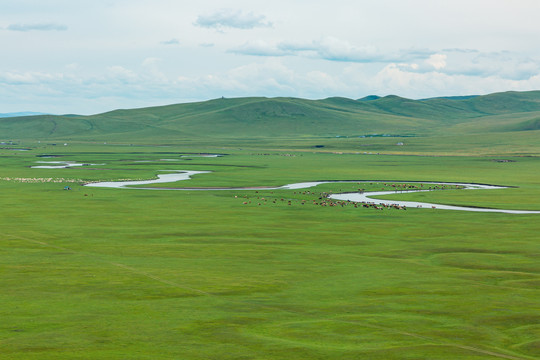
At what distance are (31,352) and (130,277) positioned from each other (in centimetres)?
1531

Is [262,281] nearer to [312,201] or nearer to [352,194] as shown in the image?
[312,201]

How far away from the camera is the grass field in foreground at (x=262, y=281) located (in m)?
30.6

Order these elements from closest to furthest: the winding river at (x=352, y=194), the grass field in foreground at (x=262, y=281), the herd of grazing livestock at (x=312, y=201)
Answer: the grass field in foreground at (x=262, y=281) → the herd of grazing livestock at (x=312, y=201) → the winding river at (x=352, y=194)

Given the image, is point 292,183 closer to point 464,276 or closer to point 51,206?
point 51,206

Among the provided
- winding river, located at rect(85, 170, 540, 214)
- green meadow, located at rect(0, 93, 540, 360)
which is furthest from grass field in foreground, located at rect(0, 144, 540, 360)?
winding river, located at rect(85, 170, 540, 214)

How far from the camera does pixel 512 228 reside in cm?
6819

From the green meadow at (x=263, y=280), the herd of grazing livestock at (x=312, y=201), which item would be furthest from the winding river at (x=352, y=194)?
the green meadow at (x=263, y=280)

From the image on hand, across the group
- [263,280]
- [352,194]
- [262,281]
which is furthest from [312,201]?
[262,281]

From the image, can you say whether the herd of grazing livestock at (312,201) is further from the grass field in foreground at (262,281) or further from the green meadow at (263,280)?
the grass field in foreground at (262,281)

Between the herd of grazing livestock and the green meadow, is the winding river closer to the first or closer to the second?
the herd of grazing livestock

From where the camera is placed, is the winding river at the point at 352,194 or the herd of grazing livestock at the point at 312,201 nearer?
the herd of grazing livestock at the point at 312,201

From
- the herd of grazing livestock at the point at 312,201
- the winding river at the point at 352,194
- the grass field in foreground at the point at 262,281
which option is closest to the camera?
the grass field in foreground at the point at 262,281

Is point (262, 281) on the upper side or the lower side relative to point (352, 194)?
lower

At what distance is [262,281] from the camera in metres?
43.4
